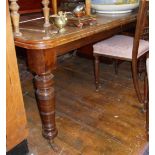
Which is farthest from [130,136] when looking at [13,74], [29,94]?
[29,94]

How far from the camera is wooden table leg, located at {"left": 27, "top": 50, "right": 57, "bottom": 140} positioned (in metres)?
1.21

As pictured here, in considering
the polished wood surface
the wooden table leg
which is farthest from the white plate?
the polished wood surface

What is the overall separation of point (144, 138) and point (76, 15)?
1.01 meters

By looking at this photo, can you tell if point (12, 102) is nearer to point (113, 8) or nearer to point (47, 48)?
point (47, 48)

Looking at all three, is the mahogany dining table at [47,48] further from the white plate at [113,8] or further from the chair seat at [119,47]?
the chair seat at [119,47]

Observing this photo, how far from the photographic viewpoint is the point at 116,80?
2.38 meters

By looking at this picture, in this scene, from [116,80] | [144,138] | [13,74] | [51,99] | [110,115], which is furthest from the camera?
[116,80]

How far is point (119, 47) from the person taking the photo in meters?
1.86

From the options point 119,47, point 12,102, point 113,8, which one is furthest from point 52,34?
point 119,47

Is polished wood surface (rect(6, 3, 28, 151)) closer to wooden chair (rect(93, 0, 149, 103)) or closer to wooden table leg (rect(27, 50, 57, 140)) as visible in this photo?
wooden table leg (rect(27, 50, 57, 140))

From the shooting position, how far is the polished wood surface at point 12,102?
3.68ft

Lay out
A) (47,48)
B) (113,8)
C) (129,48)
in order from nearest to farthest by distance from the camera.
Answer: (47,48) < (113,8) < (129,48)

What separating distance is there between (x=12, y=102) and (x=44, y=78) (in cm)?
23
